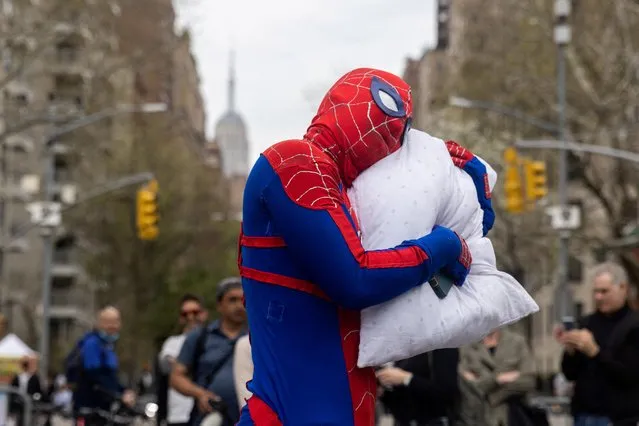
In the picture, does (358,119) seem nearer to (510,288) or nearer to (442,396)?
(510,288)

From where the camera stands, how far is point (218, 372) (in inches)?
347

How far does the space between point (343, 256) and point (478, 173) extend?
515 mm

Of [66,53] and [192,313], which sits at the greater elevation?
[66,53]

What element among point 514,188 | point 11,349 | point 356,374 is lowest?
point 356,374

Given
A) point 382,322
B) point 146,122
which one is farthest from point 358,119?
point 146,122

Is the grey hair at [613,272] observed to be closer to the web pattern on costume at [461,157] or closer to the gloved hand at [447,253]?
the web pattern on costume at [461,157]

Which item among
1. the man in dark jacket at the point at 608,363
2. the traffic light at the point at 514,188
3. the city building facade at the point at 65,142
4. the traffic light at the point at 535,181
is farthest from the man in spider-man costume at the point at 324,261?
the city building facade at the point at 65,142

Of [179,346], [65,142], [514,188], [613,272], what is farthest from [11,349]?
[65,142]

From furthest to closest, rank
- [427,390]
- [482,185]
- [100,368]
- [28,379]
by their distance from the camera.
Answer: [28,379]
[100,368]
[427,390]
[482,185]

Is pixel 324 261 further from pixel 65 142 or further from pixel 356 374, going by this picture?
pixel 65 142

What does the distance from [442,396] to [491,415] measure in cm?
98

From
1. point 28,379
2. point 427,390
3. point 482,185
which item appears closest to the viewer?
point 482,185

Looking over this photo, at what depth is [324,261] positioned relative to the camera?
3.31m

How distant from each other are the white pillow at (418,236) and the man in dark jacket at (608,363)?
17.2ft
